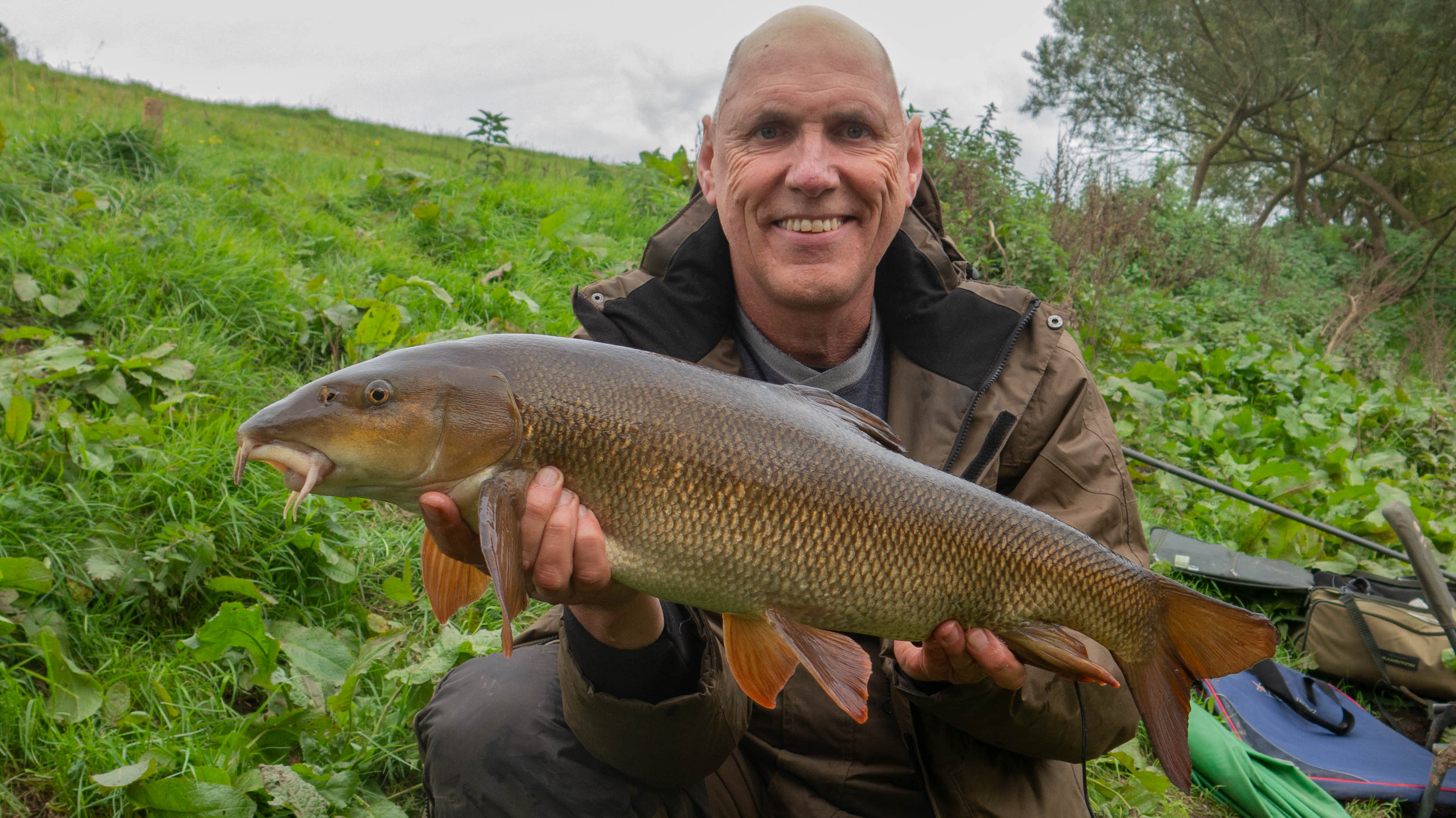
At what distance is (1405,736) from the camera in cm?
390

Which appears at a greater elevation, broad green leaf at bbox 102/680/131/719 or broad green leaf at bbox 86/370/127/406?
broad green leaf at bbox 86/370/127/406

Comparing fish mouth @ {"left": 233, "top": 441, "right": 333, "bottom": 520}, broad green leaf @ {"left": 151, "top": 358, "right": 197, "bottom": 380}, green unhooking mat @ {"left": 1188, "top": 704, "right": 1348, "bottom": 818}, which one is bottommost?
green unhooking mat @ {"left": 1188, "top": 704, "right": 1348, "bottom": 818}

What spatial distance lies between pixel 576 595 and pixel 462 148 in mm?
12009

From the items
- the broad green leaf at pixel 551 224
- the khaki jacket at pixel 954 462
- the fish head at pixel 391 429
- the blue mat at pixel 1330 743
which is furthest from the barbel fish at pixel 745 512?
the broad green leaf at pixel 551 224

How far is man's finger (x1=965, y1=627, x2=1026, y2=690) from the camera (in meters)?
1.82

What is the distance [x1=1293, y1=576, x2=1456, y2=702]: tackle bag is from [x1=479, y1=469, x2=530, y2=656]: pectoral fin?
3.95 meters

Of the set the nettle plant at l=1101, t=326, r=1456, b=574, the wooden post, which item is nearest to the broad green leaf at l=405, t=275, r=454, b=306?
the wooden post

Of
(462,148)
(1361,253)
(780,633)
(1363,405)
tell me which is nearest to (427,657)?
(780,633)

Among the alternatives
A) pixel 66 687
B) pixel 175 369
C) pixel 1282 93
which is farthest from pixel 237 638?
pixel 1282 93

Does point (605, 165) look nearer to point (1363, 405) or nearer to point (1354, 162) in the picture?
point (1363, 405)

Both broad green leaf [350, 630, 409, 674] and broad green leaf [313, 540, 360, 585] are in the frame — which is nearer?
broad green leaf [350, 630, 409, 674]

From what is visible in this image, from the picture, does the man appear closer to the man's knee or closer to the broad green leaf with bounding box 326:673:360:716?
the man's knee

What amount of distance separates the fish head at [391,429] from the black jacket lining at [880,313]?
77 centimetres

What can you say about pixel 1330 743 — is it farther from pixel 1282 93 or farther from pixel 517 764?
pixel 1282 93
